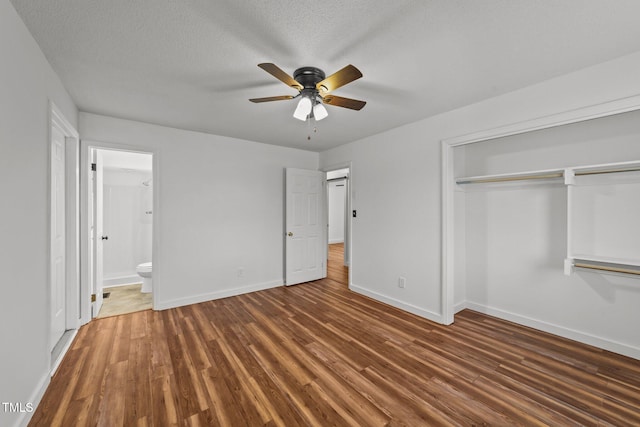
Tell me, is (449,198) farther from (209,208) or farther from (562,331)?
(209,208)

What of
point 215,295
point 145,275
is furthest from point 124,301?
point 215,295

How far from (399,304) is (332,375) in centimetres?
172

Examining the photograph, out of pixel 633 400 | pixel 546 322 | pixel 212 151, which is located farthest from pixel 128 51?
pixel 546 322

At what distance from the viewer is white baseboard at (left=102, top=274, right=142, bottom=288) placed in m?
4.51

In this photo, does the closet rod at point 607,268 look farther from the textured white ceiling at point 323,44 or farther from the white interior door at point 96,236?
the white interior door at point 96,236

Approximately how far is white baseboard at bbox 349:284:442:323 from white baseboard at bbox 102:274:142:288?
3.90 metres

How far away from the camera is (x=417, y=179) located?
3312mm

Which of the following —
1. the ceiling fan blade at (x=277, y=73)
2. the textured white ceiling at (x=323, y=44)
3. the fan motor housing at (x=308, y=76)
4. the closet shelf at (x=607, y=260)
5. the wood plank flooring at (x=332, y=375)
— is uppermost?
the textured white ceiling at (x=323, y=44)

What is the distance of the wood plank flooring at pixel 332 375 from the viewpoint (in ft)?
5.54

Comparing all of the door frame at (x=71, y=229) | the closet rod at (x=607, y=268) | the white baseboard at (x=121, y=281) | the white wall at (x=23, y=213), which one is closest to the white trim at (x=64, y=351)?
the door frame at (x=71, y=229)

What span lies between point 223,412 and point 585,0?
127 inches

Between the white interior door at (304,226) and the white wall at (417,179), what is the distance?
30.6 inches

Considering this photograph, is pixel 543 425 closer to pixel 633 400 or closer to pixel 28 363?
pixel 633 400

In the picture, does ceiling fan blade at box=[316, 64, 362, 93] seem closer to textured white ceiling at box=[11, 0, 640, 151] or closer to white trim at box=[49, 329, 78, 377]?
textured white ceiling at box=[11, 0, 640, 151]
